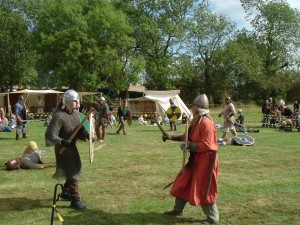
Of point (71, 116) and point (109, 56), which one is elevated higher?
point (109, 56)

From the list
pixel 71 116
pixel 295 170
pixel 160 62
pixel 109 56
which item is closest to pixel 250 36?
pixel 160 62

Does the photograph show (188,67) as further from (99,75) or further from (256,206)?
(256,206)

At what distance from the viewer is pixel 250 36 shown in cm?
5588

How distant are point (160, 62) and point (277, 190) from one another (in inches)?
1518

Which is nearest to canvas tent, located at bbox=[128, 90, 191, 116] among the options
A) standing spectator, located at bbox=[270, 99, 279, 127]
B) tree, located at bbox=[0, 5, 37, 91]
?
standing spectator, located at bbox=[270, 99, 279, 127]

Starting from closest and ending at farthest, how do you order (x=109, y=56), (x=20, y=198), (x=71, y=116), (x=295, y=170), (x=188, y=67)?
(x=71, y=116)
(x=20, y=198)
(x=295, y=170)
(x=109, y=56)
(x=188, y=67)

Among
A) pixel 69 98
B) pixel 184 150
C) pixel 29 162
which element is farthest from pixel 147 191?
pixel 29 162

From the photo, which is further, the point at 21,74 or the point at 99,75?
the point at 21,74

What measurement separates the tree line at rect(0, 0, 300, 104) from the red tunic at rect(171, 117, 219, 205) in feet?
110

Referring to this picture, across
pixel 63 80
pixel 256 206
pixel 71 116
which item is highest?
pixel 63 80

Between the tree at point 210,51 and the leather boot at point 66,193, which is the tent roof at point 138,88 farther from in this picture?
the leather boot at point 66,193

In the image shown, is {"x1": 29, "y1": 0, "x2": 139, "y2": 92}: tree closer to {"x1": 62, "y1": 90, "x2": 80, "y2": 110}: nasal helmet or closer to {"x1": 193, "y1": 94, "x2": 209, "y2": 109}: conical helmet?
{"x1": 62, "y1": 90, "x2": 80, "y2": 110}: nasal helmet

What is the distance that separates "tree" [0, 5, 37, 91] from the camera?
4419 centimetres

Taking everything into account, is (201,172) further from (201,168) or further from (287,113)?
(287,113)
